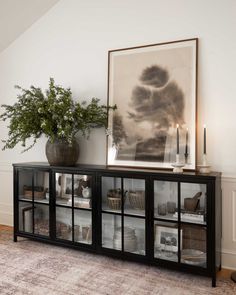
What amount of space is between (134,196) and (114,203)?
9.1 inches

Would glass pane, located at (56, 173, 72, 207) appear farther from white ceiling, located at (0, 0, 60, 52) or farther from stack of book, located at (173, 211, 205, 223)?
white ceiling, located at (0, 0, 60, 52)

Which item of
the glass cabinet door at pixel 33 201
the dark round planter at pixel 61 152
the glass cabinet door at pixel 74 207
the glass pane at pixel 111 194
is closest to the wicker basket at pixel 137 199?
the glass pane at pixel 111 194

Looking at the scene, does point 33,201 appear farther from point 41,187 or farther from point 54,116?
point 54,116

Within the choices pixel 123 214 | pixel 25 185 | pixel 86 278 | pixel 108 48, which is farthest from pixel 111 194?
pixel 108 48

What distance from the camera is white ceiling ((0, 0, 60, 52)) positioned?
348 centimetres

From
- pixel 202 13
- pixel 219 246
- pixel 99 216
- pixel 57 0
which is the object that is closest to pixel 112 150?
pixel 99 216

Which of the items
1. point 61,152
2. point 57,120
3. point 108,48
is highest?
point 108,48

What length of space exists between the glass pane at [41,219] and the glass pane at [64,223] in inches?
6.2

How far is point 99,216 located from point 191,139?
120 centimetres

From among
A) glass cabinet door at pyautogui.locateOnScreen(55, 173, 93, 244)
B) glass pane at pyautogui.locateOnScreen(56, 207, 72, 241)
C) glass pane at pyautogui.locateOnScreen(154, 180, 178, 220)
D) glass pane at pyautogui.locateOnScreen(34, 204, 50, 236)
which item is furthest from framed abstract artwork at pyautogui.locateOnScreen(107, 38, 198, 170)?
glass pane at pyautogui.locateOnScreen(34, 204, 50, 236)

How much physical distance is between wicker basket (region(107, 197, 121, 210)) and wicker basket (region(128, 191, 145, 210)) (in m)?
0.13

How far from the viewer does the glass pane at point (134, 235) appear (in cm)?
279

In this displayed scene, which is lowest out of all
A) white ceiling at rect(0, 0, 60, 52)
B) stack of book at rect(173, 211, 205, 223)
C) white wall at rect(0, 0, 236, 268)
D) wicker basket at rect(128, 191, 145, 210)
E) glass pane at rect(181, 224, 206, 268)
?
glass pane at rect(181, 224, 206, 268)

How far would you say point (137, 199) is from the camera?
282 centimetres
